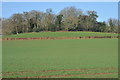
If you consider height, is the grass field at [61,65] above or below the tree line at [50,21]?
below

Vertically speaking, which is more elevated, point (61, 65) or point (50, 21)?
point (50, 21)

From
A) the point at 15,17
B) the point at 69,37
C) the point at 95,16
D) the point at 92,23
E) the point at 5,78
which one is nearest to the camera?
the point at 5,78

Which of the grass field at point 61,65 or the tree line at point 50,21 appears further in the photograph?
the tree line at point 50,21

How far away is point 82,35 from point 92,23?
618 inches

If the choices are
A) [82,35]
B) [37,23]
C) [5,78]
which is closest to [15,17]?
[37,23]

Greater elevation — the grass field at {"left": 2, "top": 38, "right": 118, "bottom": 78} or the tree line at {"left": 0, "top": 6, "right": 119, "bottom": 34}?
the tree line at {"left": 0, "top": 6, "right": 119, "bottom": 34}

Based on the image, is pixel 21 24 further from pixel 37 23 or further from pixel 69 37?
pixel 69 37

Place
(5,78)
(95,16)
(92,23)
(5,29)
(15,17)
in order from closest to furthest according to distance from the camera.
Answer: (5,78) < (5,29) < (15,17) < (92,23) < (95,16)

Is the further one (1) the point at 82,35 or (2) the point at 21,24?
(2) the point at 21,24

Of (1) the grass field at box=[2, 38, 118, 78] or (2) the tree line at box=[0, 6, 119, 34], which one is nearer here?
(1) the grass field at box=[2, 38, 118, 78]

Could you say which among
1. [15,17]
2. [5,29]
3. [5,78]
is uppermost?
[15,17]

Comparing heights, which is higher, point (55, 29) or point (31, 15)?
point (31, 15)

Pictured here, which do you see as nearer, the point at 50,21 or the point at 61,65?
the point at 61,65

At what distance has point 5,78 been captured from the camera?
24.0 feet
